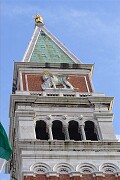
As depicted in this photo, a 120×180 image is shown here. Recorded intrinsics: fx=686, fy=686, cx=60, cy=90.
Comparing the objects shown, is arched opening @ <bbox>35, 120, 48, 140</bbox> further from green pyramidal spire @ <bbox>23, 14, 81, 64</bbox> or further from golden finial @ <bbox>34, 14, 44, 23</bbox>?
golden finial @ <bbox>34, 14, 44, 23</bbox>

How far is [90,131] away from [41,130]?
11.1ft

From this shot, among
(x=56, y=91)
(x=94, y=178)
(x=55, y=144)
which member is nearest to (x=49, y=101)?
(x=56, y=91)

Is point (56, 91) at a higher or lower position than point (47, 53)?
lower

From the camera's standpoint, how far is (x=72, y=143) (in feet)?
144

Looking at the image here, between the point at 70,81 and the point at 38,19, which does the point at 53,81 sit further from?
the point at 38,19

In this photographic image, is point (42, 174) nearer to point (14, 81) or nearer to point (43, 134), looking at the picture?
point (43, 134)

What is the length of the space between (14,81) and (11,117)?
17.5 ft

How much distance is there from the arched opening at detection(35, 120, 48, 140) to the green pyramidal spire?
881 cm

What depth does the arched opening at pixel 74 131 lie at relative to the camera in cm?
4590

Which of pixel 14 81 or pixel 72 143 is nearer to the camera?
pixel 72 143

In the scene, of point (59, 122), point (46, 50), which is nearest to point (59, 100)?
point (59, 122)

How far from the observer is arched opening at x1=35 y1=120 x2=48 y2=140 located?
45.6 meters

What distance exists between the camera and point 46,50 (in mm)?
56375

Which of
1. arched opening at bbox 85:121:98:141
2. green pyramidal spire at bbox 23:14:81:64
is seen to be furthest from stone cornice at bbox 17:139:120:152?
green pyramidal spire at bbox 23:14:81:64
